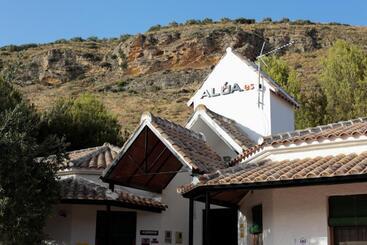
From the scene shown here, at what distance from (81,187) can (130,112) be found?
125ft

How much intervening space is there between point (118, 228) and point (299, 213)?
719cm

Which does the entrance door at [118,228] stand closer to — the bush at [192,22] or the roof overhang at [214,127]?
the roof overhang at [214,127]

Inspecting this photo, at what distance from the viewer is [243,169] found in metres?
13.0

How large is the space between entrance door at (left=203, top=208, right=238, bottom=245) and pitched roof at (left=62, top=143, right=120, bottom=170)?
3.91 m

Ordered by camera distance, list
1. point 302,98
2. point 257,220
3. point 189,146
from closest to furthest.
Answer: point 257,220, point 189,146, point 302,98

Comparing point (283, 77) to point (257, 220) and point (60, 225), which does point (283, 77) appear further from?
point (257, 220)

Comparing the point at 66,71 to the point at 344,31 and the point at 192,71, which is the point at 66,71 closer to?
the point at 192,71

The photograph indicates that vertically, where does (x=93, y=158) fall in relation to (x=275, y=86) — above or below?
below

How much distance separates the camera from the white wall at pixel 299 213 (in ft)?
40.3

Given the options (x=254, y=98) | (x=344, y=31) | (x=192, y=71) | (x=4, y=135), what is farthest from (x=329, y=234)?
(x=344, y=31)

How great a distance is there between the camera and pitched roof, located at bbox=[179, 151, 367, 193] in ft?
35.5

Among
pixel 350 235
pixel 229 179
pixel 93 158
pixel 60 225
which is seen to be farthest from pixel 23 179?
pixel 350 235

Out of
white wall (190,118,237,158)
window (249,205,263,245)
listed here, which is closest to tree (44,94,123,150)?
white wall (190,118,237,158)

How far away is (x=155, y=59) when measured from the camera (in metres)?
79.2
